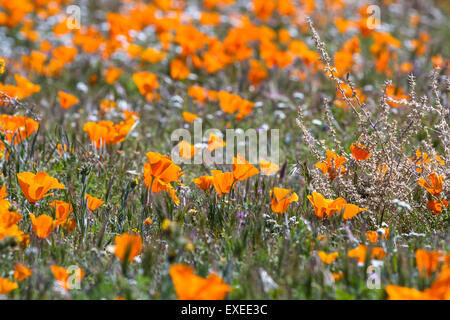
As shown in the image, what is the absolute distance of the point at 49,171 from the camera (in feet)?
10.6

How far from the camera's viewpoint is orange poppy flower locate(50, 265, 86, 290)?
6.53ft

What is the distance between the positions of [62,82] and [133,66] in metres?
0.88

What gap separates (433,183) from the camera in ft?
8.50

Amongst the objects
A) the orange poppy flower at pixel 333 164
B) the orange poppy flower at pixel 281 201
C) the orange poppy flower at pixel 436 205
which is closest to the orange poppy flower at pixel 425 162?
the orange poppy flower at pixel 436 205

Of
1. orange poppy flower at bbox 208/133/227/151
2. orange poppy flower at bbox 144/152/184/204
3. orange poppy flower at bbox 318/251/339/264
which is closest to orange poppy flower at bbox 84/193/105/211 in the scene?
orange poppy flower at bbox 144/152/184/204

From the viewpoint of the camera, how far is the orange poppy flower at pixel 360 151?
270cm

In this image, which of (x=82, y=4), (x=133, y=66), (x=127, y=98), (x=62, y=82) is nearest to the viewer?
(x=127, y=98)

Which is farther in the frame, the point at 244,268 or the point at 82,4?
the point at 82,4

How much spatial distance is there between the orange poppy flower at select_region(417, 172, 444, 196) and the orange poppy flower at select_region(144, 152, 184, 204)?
1.12 m

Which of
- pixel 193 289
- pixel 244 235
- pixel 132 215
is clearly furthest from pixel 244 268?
pixel 132 215

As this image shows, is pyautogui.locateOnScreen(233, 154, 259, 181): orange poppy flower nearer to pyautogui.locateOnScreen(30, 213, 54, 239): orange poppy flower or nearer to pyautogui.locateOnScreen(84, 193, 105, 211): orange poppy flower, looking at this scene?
pyautogui.locateOnScreen(84, 193, 105, 211): orange poppy flower

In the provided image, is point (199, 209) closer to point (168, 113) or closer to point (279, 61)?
point (168, 113)

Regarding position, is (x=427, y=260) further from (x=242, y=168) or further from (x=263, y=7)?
(x=263, y=7)

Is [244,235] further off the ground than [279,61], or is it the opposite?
[279,61]
